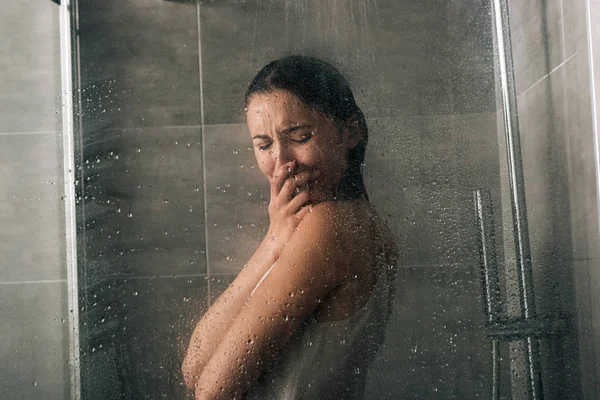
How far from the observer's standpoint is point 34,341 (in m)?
0.99

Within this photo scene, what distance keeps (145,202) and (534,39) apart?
2.11 ft

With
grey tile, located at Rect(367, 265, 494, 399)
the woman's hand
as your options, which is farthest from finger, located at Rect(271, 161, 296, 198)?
grey tile, located at Rect(367, 265, 494, 399)

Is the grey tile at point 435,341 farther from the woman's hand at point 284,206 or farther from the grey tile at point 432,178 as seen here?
the woman's hand at point 284,206

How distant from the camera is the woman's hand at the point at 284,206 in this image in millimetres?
972

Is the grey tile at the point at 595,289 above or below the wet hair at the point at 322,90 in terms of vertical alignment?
below

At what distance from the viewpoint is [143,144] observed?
980 millimetres

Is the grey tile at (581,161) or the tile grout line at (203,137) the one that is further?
the grey tile at (581,161)

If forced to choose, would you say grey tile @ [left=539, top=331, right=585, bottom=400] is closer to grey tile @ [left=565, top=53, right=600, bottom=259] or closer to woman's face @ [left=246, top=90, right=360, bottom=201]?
grey tile @ [left=565, top=53, right=600, bottom=259]

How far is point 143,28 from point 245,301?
42cm

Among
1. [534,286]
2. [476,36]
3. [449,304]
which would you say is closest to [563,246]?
[534,286]

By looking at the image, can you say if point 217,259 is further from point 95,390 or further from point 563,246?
point 563,246

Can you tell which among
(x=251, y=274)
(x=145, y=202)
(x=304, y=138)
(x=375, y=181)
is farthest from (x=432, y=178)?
(x=145, y=202)

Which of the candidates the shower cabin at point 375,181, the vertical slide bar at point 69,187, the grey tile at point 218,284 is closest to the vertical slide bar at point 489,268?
the shower cabin at point 375,181

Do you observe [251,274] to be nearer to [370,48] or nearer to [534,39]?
[370,48]
